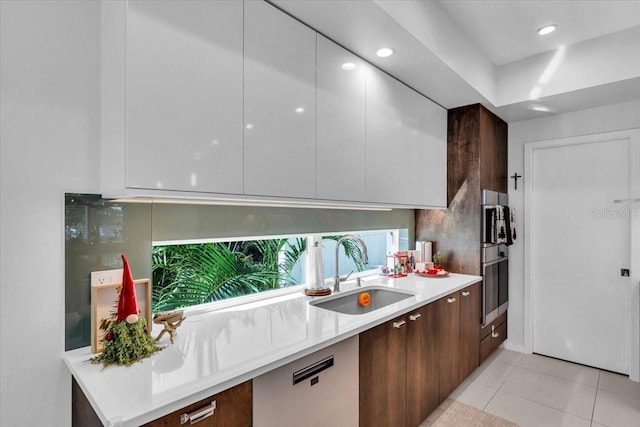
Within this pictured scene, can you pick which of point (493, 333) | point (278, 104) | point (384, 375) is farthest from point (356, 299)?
point (493, 333)

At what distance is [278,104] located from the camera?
1.63 meters

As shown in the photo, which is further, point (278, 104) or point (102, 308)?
point (278, 104)

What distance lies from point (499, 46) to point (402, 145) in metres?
1.15

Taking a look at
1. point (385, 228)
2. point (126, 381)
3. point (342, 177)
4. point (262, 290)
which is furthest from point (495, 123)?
point (126, 381)

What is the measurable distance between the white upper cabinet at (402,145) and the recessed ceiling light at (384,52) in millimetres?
130

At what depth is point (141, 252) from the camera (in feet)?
4.99

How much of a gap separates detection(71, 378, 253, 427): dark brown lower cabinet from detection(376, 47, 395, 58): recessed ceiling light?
1860 mm

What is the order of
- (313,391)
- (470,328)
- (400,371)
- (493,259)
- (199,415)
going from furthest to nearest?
(493,259) < (470,328) < (400,371) < (313,391) < (199,415)

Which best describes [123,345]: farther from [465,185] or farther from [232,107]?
[465,185]

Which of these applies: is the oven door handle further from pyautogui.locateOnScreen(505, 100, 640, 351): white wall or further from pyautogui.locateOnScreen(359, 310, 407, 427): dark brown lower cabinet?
pyautogui.locateOnScreen(359, 310, 407, 427): dark brown lower cabinet

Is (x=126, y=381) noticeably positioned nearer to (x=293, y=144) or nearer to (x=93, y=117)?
(x=93, y=117)

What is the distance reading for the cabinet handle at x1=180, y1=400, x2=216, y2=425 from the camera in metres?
1.01

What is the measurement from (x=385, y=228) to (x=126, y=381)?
2307 mm

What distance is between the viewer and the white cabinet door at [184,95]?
1.18 m
